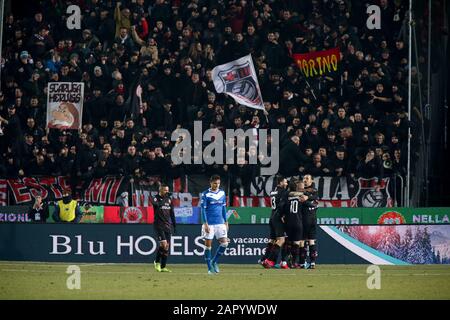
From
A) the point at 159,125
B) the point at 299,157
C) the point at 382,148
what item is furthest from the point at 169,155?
the point at 382,148

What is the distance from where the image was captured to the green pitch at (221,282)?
1842 centimetres

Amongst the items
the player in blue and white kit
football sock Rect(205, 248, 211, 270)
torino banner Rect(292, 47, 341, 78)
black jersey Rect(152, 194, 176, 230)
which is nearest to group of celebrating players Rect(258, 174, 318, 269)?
the player in blue and white kit

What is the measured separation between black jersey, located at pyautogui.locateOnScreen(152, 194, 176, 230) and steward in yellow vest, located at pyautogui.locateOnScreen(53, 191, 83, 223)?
4.04m

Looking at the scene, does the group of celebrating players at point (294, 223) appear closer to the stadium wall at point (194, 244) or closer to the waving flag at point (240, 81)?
the stadium wall at point (194, 244)

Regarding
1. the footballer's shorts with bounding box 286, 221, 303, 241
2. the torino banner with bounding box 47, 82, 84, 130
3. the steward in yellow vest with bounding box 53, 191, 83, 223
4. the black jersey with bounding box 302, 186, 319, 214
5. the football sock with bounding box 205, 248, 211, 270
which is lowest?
the football sock with bounding box 205, 248, 211, 270

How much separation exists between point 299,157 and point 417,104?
3696mm

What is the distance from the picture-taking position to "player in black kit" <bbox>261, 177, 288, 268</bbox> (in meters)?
25.3

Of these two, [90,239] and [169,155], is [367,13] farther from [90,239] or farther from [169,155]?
[90,239]

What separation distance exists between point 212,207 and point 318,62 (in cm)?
885

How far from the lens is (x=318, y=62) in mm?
31203

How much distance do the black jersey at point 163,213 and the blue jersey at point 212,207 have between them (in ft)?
4.15

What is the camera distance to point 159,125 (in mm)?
30500

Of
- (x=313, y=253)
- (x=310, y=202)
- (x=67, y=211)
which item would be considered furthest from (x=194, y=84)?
(x=313, y=253)

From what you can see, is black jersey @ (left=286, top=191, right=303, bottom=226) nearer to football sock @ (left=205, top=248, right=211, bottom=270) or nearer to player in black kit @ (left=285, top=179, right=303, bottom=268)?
player in black kit @ (left=285, top=179, right=303, bottom=268)
